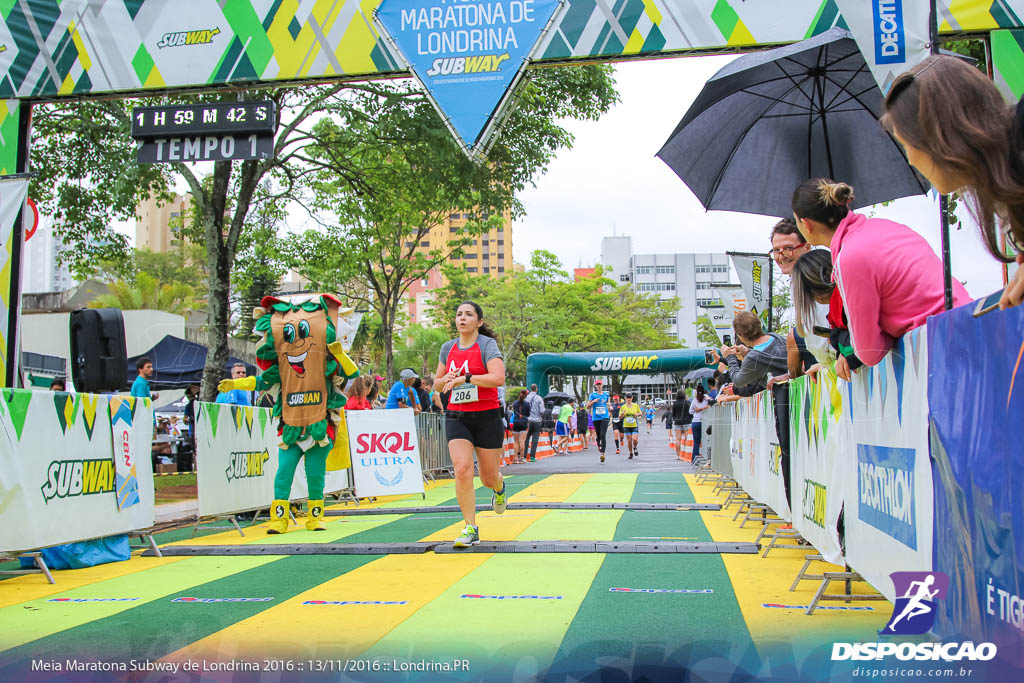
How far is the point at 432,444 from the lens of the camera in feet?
54.2

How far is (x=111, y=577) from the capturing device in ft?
19.6

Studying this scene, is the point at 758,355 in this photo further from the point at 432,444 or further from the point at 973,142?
the point at 432,444

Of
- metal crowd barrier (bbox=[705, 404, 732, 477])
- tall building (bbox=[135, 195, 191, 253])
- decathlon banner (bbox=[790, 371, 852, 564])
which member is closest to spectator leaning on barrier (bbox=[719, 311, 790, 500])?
decathlon banner (bbox=[790, 371, 852, 564])

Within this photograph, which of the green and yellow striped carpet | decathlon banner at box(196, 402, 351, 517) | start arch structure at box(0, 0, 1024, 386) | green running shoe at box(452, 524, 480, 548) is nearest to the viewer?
the green and yellow striped carpet

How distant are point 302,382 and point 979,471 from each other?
6868 mm

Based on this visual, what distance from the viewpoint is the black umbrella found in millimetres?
7074

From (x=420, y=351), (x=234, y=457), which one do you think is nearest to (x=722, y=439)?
(x=234, y=457)

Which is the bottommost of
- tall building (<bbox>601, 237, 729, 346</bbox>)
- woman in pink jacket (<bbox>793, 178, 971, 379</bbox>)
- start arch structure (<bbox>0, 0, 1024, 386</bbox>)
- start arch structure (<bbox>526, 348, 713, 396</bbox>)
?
woman in pink jacket (<bbox>793, 178, 971, 379</bbox>)

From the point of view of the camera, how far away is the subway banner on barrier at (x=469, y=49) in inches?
336

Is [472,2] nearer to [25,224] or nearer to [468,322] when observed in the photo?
[468,322]

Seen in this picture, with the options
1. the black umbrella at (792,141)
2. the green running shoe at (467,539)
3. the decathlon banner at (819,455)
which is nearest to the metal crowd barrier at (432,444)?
the green running shoe at (467,539)

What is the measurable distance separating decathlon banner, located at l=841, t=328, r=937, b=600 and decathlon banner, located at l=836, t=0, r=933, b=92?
3.86 metres

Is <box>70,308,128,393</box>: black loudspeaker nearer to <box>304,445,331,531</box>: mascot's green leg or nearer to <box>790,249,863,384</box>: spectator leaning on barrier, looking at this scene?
<box>304,445,331,531</box>: mascot's green leg

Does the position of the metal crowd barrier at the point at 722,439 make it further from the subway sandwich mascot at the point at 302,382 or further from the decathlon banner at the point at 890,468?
the decathlon banner at the point at 890,468
